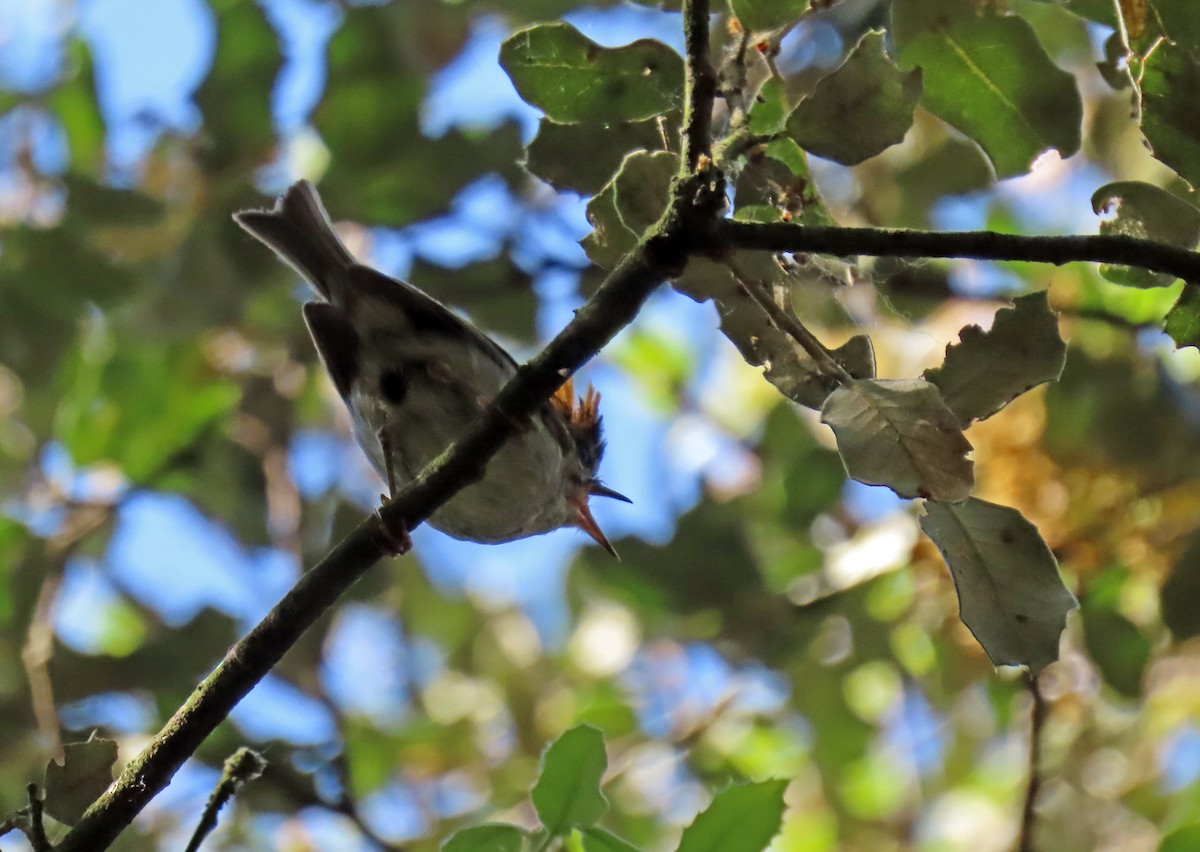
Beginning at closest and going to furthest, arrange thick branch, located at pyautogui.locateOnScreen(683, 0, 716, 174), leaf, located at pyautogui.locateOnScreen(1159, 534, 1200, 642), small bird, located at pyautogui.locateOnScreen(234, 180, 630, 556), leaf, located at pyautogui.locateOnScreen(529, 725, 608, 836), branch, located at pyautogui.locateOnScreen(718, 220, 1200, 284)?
branch, located at pyautogui.locateOnScreen(718, 220, 1200, 284) → thick branch, located at pyautogui.locateOnScreen(683, 0, 716, 174) → leaf, located at pyautogui.locateOnScreen(529, 725, 608, 836) → leaf, located at pyautogui.locateOnScreen(1159, 534, 1200, 642) → small bird, located at pyautogui.locateOnScreen(234, 180, 630, 556)

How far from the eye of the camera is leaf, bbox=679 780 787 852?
1.33 metres

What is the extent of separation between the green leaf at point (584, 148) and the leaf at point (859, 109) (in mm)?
323

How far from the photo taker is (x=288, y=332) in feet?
11.6

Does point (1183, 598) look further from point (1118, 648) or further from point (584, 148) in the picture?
point (584, 148)

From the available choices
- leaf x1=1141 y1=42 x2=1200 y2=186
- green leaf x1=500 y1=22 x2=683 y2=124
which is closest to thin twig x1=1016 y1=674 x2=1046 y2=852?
leaf x1=1141 y1=42 x2=1200 y2=186

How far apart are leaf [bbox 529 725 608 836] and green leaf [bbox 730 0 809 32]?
0.75 metres

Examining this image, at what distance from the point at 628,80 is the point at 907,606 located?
6.11ft

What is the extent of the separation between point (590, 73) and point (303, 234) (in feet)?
4.77

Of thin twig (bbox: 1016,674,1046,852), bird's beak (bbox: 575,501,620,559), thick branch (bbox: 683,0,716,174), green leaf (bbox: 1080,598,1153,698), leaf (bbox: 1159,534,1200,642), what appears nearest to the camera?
thick branch (bbox: 683,0,716,174)

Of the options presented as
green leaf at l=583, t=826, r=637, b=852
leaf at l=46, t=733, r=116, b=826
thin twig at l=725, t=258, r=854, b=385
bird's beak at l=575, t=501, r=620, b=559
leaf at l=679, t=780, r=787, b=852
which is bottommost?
leaf at l=46, t=733, r=116, b=826

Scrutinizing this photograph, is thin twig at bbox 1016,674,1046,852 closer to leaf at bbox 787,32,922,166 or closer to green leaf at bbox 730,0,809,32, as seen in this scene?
leaf at bbox 787,32,922,166

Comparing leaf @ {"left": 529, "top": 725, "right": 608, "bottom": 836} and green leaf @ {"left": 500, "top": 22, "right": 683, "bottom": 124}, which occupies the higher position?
green leaf @ {"left": 500, "top": 22, "right": 683, "bottom": 124}

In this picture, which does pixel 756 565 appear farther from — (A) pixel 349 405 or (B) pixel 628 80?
(B) pixel 628 80

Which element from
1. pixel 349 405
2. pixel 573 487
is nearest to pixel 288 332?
pixel 349 405
